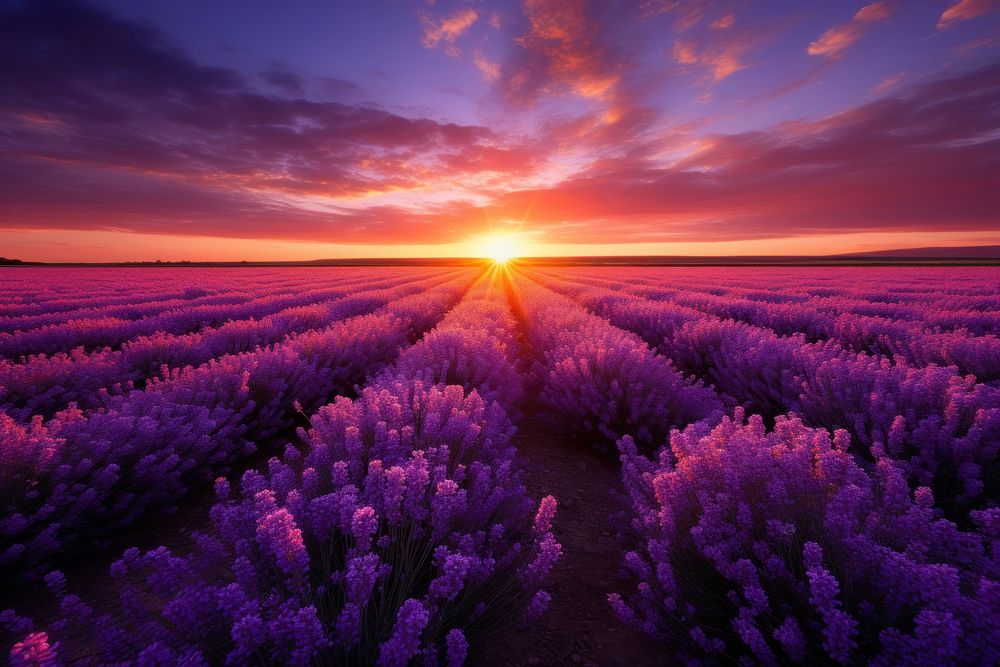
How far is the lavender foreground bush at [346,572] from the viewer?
1176 millimetres

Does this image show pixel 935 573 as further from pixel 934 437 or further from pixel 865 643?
pixel 934 437

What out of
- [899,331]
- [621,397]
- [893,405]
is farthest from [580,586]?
[899,331]

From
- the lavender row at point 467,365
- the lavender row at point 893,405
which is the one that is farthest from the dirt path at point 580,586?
the lavender row at point 893,405


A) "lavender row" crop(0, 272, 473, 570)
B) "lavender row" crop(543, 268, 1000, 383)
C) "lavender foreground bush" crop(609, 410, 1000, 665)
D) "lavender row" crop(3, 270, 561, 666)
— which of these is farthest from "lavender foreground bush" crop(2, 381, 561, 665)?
"lavender row" crop(543, 268, 1000, 383)

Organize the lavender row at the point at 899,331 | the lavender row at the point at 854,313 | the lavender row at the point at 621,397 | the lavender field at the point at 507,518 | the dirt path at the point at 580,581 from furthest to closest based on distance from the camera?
1. the lavender row at the point at 854,313
2. the lavender row at the point at 899,331
3. the lavender row at the point at 621,397
4. the dirt path at the point at 580,581
5. the lavender field at the point at 507,518

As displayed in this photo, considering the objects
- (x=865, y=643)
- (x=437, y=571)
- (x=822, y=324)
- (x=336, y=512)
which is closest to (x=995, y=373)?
(x=822, y=324)

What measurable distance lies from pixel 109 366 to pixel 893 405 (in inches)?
256

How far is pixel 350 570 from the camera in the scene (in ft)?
4.08

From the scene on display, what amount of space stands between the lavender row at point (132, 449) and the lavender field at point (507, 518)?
0.6 inches

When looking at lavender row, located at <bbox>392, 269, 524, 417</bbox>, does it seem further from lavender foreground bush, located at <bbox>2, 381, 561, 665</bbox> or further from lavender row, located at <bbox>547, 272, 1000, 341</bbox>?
lavender row, located at <bbox>547, 272, 1000, 341</bbox>

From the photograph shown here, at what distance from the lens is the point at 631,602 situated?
209 cm

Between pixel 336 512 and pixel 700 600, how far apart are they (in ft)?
4.74

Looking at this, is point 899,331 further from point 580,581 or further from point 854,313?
point 580,581

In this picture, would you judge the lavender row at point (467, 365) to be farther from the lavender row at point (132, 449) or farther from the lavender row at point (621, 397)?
the lavender row at point (132, 449)
